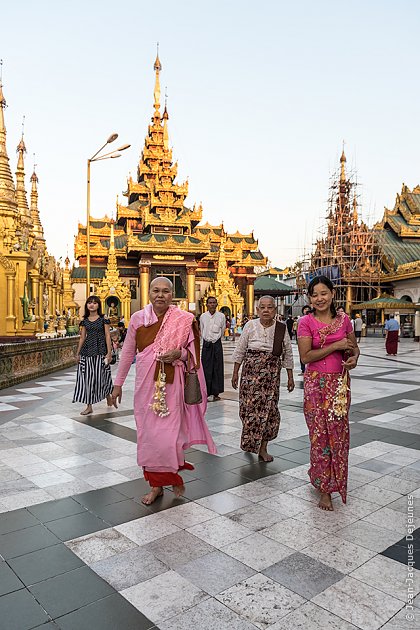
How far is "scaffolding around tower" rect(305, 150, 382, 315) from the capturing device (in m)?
37.0

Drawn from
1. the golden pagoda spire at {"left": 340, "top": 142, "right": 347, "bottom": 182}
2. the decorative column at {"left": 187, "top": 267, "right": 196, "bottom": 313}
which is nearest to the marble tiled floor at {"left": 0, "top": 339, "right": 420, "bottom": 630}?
the decorative column at {"left": 187, "top": 267, "right": 196, "bottom": 313}

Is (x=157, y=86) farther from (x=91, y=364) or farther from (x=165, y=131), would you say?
(x=91, y=364)

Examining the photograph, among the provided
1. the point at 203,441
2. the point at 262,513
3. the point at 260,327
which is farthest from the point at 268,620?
the point at 260,327

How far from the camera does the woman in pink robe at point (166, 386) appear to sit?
3.79 meters

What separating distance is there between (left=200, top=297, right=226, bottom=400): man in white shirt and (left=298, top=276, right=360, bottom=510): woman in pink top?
4.43 meters

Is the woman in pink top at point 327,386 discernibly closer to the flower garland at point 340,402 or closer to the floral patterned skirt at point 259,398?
the flower garland at point 340,402

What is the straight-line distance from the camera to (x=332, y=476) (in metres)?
3.64

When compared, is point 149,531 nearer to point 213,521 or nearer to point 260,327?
point 213,521

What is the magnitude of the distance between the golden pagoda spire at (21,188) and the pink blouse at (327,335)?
18.1 metres

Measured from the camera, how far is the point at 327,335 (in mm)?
3650

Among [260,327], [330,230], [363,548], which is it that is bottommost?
[363,548]

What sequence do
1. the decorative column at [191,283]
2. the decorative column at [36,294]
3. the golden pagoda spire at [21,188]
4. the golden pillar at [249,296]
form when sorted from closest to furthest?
the decorative column at [36,294]
the golden pagoda spire at [21,188]
the decorative column at [191,283]
the golden pillar at [249,296]

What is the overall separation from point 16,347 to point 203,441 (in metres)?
7.24

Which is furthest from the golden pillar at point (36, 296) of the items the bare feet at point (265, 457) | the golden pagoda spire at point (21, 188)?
the bare feet at point (265, 457)
